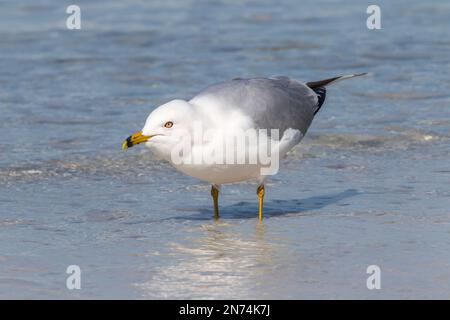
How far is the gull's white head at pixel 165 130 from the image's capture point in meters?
5.84

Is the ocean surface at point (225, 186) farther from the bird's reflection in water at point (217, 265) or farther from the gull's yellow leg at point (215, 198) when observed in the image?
the gull's yellow leg at point (215, 198)

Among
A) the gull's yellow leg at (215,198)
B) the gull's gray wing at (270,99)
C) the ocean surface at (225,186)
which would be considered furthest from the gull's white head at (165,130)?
the gull's yellow leg at (215,198)

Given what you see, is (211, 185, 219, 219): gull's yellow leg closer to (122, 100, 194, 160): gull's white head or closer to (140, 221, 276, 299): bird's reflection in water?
(140, 221, 276, 299): bird's reflection in water

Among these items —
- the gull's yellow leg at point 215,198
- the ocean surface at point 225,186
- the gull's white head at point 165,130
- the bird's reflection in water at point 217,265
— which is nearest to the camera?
the bird's reflection in water at point 217,265

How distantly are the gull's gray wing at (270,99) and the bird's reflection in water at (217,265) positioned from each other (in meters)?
0.72

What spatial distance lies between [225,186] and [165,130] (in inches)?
69.2

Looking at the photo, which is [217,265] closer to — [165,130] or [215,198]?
[165,130]

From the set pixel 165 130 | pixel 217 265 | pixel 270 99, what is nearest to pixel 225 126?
pixel 165 130

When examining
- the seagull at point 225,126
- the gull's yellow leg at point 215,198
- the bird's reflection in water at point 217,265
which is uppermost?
the seagull at point 225,126

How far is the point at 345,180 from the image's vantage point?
24.6 ft

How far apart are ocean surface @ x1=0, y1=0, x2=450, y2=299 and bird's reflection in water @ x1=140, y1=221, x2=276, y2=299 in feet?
0.05

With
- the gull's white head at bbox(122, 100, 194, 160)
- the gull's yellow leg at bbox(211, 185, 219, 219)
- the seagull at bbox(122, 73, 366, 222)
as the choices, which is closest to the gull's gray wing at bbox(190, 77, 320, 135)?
the seagull at bbox(122, 73, 366, 222)

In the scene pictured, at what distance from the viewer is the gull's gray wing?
6344 mm

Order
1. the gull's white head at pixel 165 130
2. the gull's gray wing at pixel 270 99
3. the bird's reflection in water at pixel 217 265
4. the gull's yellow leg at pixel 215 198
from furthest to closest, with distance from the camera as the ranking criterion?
the gull's yellow leg at pixel 215 198, the gull's gray wing at pixel 270 99, the gull's white head at pixel 165 130, the bird's reflection in water at pixel 217 265
